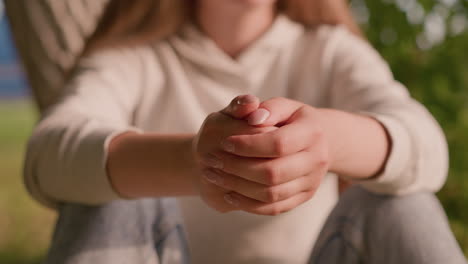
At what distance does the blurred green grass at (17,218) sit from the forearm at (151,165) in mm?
1410

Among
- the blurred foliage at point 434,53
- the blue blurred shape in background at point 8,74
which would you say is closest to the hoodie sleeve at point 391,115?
the blurred foliage at point 434,53

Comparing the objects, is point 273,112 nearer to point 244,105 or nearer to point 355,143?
point 244,105

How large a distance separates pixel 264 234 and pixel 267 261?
0.05m

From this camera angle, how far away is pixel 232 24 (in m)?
1.07

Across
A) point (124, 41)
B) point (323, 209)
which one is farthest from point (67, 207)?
point (323, 209)

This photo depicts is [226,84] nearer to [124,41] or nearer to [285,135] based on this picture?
[124,41]

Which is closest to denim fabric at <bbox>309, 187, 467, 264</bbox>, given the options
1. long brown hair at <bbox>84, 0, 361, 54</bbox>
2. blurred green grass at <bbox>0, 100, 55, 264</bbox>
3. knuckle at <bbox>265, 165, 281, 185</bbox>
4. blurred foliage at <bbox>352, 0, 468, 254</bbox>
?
knuckle at <bbox>265, 165, 281, 185</bbox>

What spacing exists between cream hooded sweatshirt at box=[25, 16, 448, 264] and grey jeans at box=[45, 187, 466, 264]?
37 mm

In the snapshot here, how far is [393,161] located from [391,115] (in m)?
0.08

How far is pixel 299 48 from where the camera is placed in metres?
1.13

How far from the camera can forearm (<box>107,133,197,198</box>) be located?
2.48 ft

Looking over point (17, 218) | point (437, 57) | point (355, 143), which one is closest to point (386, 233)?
point (355, 143)

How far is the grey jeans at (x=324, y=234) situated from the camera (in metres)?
0.79

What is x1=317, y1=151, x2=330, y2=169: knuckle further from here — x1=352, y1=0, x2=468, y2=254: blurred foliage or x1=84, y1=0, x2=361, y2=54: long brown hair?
x1=352, y1=0, x2=468, y2=254: blurred foliage
